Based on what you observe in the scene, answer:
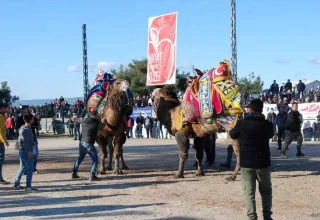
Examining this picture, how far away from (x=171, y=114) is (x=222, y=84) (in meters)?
1.98

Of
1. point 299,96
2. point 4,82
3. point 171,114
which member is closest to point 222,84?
point 171,114

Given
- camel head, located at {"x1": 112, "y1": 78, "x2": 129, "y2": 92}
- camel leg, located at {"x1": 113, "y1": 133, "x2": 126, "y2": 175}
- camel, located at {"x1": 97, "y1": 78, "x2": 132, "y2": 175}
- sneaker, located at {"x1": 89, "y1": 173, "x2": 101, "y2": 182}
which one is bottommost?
sneaker, located at {"x1": 89, "y1": 173, "x2": 101, "y2": 182}

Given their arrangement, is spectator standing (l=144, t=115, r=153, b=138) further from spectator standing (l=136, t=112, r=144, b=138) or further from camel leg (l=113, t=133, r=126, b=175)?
camel leg (l=113, t=133, r=126, b=175)

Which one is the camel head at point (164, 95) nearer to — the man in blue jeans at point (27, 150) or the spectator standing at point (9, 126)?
the man in blue jeans at point (27, 150)

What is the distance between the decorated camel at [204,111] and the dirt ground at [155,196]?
93cm

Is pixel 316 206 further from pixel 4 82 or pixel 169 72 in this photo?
pixel 4 82

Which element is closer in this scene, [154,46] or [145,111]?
[154,46]

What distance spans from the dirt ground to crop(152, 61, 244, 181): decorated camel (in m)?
0.93

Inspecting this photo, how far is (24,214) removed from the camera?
8.62 metres

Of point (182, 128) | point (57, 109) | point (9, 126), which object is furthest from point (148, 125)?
point (182, 128)

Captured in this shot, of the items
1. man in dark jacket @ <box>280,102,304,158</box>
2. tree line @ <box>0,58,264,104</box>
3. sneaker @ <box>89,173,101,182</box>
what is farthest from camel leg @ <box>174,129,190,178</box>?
tree line @ <box>0,58,264,104</box>

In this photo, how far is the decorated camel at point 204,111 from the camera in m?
11.7

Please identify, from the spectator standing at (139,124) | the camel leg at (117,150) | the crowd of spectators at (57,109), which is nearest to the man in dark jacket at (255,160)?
the camel leg at (117,150)

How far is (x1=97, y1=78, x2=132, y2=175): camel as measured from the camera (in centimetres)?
1307
